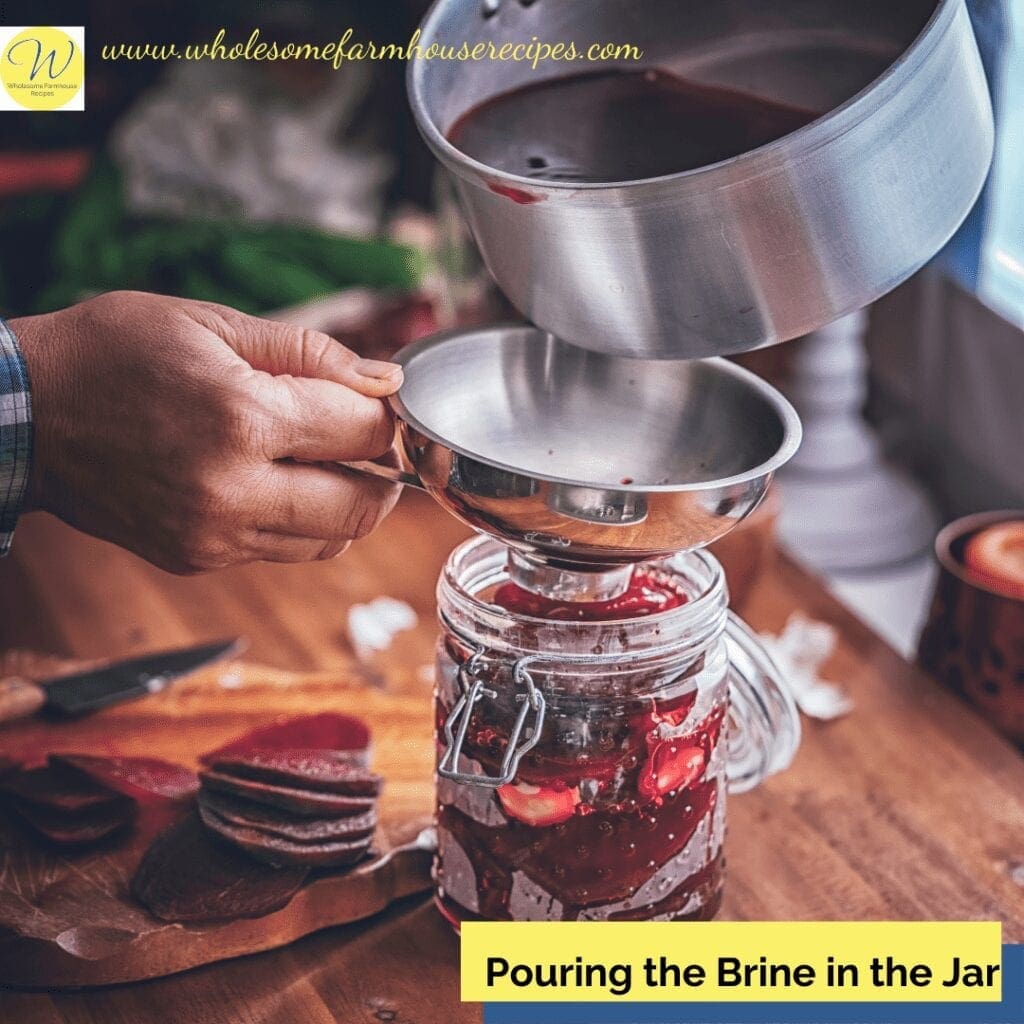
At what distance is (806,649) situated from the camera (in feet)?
3.57

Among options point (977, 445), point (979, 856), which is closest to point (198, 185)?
point (977, 445)

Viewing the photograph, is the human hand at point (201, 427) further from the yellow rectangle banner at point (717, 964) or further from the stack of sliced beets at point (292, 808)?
the yellow rectangle banner at point (717, 964)

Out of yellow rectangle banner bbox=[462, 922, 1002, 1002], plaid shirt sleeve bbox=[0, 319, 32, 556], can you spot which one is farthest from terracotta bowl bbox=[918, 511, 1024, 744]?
plaid shirt sleeve bbox=[0, 319, 32, 556]

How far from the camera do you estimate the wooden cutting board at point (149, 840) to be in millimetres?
747


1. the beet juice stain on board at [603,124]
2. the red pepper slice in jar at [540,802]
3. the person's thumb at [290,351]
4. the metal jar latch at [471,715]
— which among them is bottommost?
the red pepper slice in jar at [540,802]

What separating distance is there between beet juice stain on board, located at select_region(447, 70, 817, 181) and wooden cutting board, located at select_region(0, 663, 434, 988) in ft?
1.39

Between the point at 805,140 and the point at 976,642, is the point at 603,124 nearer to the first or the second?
the point at 805,140

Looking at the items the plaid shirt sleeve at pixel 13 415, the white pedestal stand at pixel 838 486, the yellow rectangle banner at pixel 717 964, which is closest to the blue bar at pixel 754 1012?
the yellow rectangle banner at pixel 717 964

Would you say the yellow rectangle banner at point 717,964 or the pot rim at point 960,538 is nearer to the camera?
the yellow rectangle banner at point 717,964

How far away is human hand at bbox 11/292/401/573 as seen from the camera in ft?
2.29

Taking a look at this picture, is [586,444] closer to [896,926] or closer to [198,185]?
[896,926]

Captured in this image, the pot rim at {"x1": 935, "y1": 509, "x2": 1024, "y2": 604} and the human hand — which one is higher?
the human hand

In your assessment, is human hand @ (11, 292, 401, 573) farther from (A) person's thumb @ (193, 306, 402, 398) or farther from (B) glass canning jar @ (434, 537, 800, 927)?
(B) glass canning jar @ (434, 537, 800, 927)

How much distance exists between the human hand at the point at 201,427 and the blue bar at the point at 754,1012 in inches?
11.1
